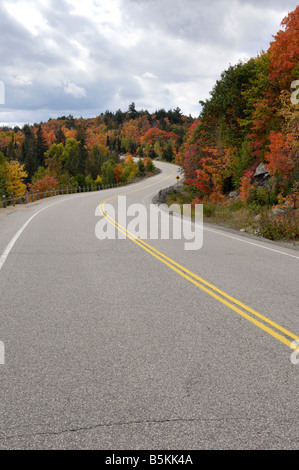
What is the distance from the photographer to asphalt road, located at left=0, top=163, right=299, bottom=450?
2877 mm

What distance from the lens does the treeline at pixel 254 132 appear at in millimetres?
22703

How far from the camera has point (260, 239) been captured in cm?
1338

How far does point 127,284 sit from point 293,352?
3550 mm

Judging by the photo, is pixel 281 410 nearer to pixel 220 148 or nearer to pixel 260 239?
pixel 260 239

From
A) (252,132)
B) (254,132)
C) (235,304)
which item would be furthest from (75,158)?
(235,304)

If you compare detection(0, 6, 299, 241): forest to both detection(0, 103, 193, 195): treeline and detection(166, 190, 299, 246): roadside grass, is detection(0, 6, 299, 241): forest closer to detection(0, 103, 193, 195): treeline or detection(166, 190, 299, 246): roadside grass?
detection(166, 190, 299, 246): roadside grass

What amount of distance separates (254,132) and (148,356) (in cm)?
2827

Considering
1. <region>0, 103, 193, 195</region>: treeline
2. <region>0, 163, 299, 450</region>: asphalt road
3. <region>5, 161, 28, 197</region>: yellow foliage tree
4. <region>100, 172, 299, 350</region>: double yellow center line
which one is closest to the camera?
<region>0, 163, 299, 450</region>: asphalt road

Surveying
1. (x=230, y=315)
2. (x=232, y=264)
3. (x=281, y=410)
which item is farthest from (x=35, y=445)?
(x=232, y=264)

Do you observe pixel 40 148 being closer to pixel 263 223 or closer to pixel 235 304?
pixel 263 223

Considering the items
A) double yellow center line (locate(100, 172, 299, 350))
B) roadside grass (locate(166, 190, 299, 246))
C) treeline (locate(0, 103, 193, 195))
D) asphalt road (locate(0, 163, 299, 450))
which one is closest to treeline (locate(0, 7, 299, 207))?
roadside grass (locate(166, 190, 299, 246))

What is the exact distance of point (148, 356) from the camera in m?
4.09

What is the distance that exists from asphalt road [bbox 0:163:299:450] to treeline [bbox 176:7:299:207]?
1605cm

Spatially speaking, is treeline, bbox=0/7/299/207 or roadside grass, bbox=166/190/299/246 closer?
roadside grass, bbox=166/190/299/246
